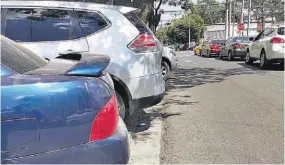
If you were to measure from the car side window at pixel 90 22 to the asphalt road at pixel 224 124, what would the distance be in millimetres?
1774

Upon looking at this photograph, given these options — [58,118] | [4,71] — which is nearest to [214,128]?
[58,118]

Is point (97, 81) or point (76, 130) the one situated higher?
point (97, 81)

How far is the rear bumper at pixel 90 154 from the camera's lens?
8.19 feet

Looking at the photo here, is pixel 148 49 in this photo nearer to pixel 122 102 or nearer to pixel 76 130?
pixel 122 102

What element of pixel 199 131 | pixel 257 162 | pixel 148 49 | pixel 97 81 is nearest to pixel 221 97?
pixel 199 131

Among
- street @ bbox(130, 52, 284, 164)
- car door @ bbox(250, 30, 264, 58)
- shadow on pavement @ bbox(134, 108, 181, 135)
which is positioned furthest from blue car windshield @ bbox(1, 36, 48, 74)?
car door @ bbox(250, 30, 264, 58)

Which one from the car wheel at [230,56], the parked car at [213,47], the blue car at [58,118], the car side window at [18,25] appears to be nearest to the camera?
the blue car at [58,118]

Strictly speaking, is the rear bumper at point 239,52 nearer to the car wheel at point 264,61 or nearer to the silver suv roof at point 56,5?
the car wheel at point 264,61

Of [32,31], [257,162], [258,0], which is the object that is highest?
[258,0]

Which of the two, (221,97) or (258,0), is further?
(258,0)

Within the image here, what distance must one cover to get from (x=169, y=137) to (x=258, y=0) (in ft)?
223

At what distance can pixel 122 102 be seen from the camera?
5414 mm

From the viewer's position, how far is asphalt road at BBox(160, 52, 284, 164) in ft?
15.9

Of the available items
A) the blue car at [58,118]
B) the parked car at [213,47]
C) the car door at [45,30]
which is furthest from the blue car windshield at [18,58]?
the parked car at [213,47]
